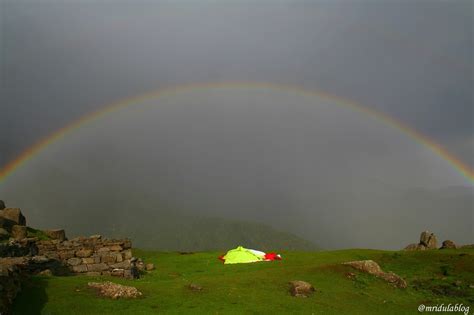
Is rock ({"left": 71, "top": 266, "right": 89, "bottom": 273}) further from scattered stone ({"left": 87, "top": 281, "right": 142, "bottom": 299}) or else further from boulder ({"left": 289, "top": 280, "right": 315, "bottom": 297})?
boulder ({"left": 289, "top": 280, "right": 315, "bottom": 297})

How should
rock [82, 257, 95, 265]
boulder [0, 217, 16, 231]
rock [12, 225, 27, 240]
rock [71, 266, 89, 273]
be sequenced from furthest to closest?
1. boulder [0, 217, 16, 231]
2. rock [12, 225, 27, 240]
3. rock [82, 257, 95, 265]
4. rock [71, 266, 89, 273]

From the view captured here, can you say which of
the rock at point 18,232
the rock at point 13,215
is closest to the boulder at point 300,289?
the rock at point 18,232

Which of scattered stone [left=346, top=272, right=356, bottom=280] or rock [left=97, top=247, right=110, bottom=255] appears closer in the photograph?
scattered stone [left=346, top=272, right=356, bottom=280]

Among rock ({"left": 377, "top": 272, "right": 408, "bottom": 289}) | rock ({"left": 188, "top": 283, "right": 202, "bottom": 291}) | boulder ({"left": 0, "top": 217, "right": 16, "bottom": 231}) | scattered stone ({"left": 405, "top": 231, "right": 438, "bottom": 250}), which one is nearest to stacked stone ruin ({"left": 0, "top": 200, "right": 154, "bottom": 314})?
boulder ({"left": 0, "top": 217, "right": 16, "bottom": 231})

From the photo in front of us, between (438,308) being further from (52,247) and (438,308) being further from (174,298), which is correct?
(52,247)

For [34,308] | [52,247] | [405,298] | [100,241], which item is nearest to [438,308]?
[405,298]

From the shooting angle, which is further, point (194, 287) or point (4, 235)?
point (4, 235)

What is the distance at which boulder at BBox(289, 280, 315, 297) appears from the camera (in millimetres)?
28906

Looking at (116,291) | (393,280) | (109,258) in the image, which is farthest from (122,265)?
(393,280)

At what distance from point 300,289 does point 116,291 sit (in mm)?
13450

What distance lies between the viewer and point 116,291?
79.3 ft

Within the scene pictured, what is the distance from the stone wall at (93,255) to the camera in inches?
1518

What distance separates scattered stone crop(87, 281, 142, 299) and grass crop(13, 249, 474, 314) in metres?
0.57

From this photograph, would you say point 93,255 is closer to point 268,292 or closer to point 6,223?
point 268,292
